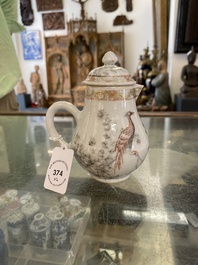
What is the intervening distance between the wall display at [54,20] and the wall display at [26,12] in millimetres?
155

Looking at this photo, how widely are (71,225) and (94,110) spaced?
6.9 inches

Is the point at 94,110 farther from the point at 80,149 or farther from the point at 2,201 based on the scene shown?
the point at 2,201

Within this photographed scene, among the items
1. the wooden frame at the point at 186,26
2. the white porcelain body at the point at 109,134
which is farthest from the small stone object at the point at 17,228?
the wooden frame at the point at 186,26

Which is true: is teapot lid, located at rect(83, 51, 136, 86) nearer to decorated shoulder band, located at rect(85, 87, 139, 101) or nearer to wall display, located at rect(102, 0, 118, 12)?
decorated shoulder band, located at rect(85, 87, 139, 101)

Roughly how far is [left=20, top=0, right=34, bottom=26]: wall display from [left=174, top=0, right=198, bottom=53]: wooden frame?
1.83 metres

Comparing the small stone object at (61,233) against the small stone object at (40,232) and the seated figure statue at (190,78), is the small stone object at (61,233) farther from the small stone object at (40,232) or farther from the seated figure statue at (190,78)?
the seated figure statue at (190,78)

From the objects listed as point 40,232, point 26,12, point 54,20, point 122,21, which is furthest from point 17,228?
point 26,12

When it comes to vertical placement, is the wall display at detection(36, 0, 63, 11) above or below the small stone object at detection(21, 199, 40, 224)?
above

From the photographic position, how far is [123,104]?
350 millimetres

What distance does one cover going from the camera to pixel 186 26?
1599mm

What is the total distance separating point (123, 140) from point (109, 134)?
2 cm

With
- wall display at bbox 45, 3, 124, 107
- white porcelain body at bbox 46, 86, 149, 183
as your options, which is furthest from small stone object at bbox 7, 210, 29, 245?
wall display at bbox 45, 3, 124, 107

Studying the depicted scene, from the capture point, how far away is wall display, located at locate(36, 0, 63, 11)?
2.57 metres

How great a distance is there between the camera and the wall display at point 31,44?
274 cm
